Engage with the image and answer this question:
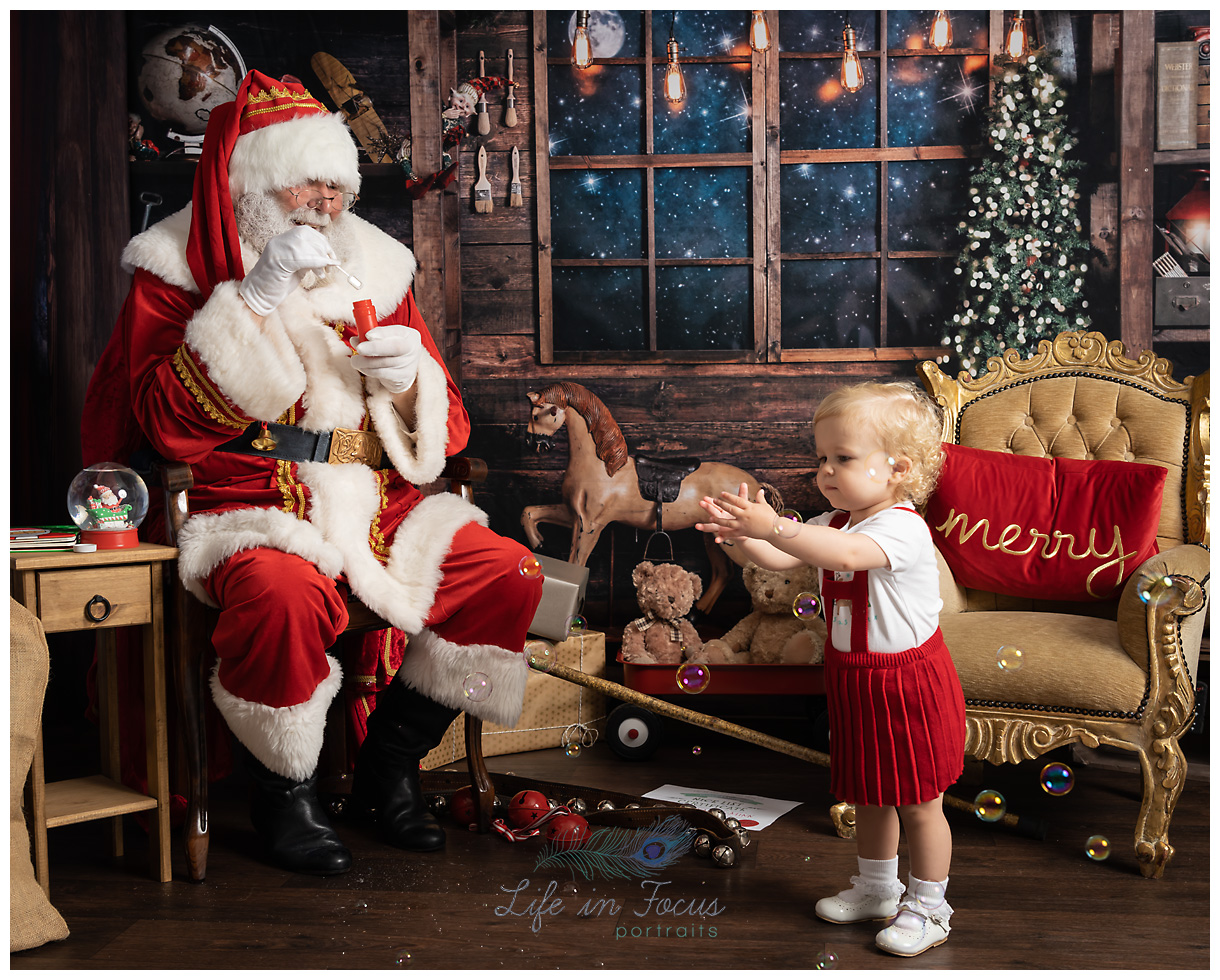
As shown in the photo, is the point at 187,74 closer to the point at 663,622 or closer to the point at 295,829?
the point at 663,622

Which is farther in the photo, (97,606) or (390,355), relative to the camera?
(390,355)

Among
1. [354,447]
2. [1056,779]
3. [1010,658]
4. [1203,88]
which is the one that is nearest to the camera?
[1056,779]

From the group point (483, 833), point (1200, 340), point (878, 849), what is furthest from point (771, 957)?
point (1200, 340)

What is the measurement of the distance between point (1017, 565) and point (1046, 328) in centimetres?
127

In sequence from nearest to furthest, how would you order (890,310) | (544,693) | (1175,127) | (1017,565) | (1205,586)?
(1205,586)
(1017,565)
(544,693)
(1175,127)
(890,310)

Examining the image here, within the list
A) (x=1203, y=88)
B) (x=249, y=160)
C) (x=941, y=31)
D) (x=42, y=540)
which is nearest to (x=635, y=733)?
(x=42, y=540)

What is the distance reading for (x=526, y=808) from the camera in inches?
92.9

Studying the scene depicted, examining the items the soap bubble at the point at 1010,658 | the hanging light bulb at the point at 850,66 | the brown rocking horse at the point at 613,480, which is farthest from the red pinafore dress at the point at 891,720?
the hanging light bulb at the point at 850,66

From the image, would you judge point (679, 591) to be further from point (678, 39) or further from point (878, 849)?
point (678, 39)

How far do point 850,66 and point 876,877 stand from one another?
2863mm

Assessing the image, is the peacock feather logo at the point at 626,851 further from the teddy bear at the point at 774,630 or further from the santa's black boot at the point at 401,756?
the teddy bear at the point at 774,630

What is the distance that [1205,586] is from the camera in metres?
2.24

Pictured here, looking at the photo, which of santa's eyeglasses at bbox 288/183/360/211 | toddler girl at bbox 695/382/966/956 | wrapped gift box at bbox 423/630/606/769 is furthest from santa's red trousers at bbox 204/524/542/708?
wrapped gift box at bbox 423/630/606/769

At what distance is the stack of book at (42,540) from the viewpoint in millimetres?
1982
